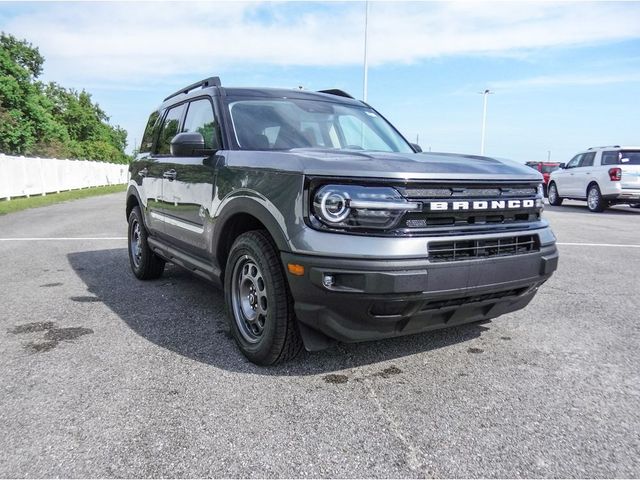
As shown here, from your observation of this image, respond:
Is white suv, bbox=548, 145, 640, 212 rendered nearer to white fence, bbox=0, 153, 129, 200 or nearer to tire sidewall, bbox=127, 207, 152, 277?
tire sidewall, bbox=127, 207, 152, 277

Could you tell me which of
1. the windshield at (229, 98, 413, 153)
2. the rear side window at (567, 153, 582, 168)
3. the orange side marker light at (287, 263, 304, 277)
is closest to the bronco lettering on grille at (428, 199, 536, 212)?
the orange side marker light at (287, 263, 304, 277)

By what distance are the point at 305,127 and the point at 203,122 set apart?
861mm

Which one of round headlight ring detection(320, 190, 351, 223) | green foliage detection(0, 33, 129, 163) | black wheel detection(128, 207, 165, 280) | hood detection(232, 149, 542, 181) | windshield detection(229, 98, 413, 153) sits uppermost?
green foliage detection(0, 33, 129, 163)

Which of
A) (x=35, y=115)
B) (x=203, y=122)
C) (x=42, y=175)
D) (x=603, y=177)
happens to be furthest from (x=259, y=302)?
(x=35, y=115)

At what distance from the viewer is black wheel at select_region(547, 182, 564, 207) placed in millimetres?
18734

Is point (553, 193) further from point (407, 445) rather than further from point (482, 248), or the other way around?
point (407, 445)

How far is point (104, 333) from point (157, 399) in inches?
53.4

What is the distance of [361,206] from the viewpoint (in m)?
2.80

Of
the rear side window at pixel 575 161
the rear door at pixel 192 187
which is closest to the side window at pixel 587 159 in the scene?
the rear side window at pixel 575 161

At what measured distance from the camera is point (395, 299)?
2791mm

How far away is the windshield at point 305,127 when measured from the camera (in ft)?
13.0

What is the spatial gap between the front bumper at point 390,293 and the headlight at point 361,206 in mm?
205

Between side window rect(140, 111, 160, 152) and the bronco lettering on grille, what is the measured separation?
3.86 metres

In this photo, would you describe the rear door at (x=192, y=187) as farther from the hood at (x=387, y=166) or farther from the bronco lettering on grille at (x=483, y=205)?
the bronco lettering on grille at (x=483, y=205)
